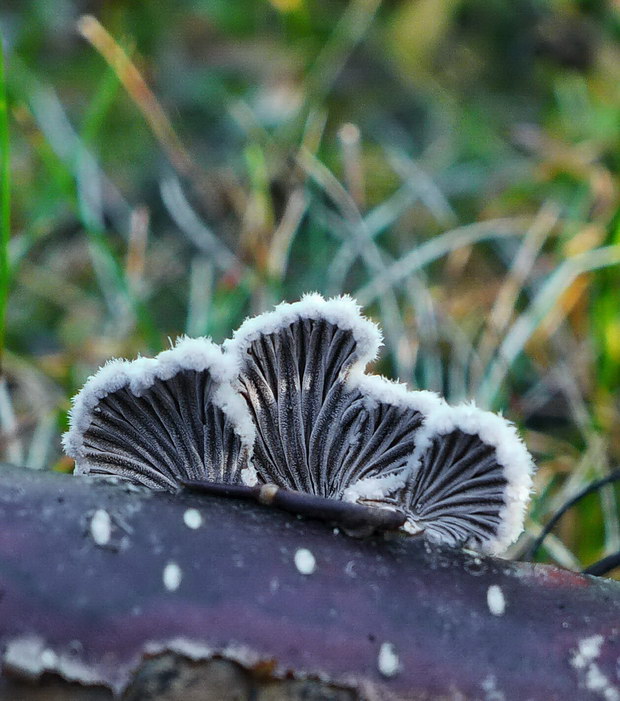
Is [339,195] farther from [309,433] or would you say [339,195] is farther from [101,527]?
[101,527]

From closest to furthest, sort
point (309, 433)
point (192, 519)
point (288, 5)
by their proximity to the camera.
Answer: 1. point (192, 519)
2. point (309, 433)
3. point (288, 5)

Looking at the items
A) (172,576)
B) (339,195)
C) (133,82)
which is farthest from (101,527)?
(133,82)

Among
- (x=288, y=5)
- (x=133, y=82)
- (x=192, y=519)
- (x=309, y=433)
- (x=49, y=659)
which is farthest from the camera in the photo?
(x=288, y=5)

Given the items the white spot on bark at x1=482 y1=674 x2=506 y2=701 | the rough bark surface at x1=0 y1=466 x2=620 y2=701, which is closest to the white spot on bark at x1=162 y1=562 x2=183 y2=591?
the rough bark surface at x1=0 y1=466 x2=620 y2=701

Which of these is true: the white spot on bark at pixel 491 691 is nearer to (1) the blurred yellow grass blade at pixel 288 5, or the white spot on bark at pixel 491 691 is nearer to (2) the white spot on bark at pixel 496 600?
(2) the white spot on bark at pixel 496 600

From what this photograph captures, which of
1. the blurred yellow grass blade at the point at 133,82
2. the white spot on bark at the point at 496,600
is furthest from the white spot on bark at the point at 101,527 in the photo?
the blurred yellow grass blade at the point at 133,82

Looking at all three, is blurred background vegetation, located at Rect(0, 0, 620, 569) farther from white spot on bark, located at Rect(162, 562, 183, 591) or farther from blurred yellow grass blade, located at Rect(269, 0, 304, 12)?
white spot on bark, located at Rect(162, 562, 183, 591)
